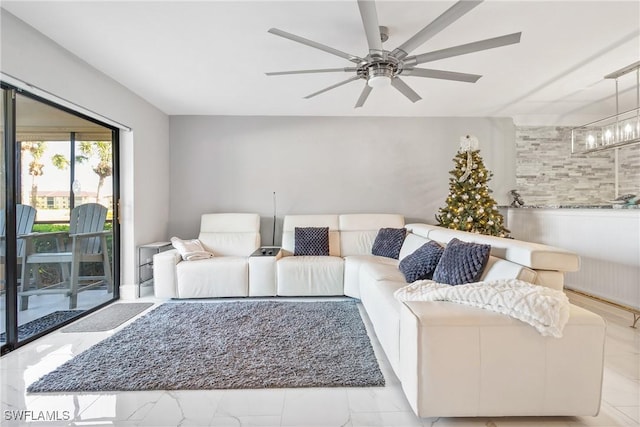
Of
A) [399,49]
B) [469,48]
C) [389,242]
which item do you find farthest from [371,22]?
[389,242]

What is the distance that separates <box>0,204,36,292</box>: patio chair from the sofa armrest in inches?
45.2

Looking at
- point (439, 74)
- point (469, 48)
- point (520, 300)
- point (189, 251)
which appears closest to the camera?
point (520, 300)

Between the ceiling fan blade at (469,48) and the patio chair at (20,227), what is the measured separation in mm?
3205

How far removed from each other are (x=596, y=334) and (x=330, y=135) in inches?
146

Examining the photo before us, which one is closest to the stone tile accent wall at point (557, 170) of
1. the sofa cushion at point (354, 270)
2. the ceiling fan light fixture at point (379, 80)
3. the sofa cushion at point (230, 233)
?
the sofa cushion at point (354, 270)

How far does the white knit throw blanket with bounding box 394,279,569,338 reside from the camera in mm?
1284

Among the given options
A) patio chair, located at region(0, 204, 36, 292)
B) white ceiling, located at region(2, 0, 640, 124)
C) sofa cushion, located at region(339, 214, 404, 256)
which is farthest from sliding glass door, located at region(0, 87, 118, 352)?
sofa cushion, located at region(339, 214, 404, 256)

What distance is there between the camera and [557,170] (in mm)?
4438

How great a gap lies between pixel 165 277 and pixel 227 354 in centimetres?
170

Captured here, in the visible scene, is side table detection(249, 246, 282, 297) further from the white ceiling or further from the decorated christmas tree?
the decorated christmas tree

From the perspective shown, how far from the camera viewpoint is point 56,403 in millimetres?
1580

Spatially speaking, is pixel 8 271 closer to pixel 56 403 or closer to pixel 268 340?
pixel 56 403

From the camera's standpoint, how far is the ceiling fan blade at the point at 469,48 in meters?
1.62

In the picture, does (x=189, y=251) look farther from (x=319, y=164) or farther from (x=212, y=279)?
(x=319, y=164)
